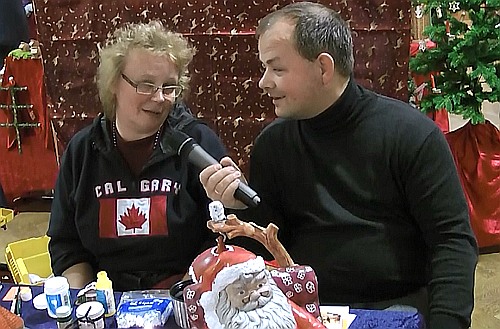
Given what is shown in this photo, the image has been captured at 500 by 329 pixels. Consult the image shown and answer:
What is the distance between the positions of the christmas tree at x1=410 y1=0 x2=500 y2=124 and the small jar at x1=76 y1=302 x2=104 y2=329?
1783mm

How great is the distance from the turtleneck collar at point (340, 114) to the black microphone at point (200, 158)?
304mm

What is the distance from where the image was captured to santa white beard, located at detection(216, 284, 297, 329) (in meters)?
0.96

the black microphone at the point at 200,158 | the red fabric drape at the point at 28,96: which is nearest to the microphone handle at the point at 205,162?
the black microphone at the point at 200,158

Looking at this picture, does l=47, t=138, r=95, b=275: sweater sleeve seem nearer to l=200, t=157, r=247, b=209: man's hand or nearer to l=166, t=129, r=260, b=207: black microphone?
l=166, t=129, r=260, b=207: black microphone

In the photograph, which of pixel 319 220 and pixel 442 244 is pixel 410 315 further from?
pixel 319 220

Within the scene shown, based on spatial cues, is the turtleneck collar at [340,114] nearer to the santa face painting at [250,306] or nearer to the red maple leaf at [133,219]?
the red maple leaf at [133,219]

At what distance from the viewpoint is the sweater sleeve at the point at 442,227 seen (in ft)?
4.66

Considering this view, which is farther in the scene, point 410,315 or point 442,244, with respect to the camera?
point 442,244

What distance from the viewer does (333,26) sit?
5.01 feet

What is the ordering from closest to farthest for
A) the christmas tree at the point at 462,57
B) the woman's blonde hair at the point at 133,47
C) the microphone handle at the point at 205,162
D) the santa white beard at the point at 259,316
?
the santa white beard at the point at 259,316 → the microphone handle at the point at 205,162 → the woman's blonde hair at the point at 133,47 → the christmas tree at the point at 462,57

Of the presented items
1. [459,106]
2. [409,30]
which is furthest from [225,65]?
[459,106]

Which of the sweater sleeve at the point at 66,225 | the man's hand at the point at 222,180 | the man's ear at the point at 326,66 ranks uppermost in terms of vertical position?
the man's ear at the point at 326,66

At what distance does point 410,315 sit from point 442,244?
0.88 ft

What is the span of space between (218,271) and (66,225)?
842 mm
